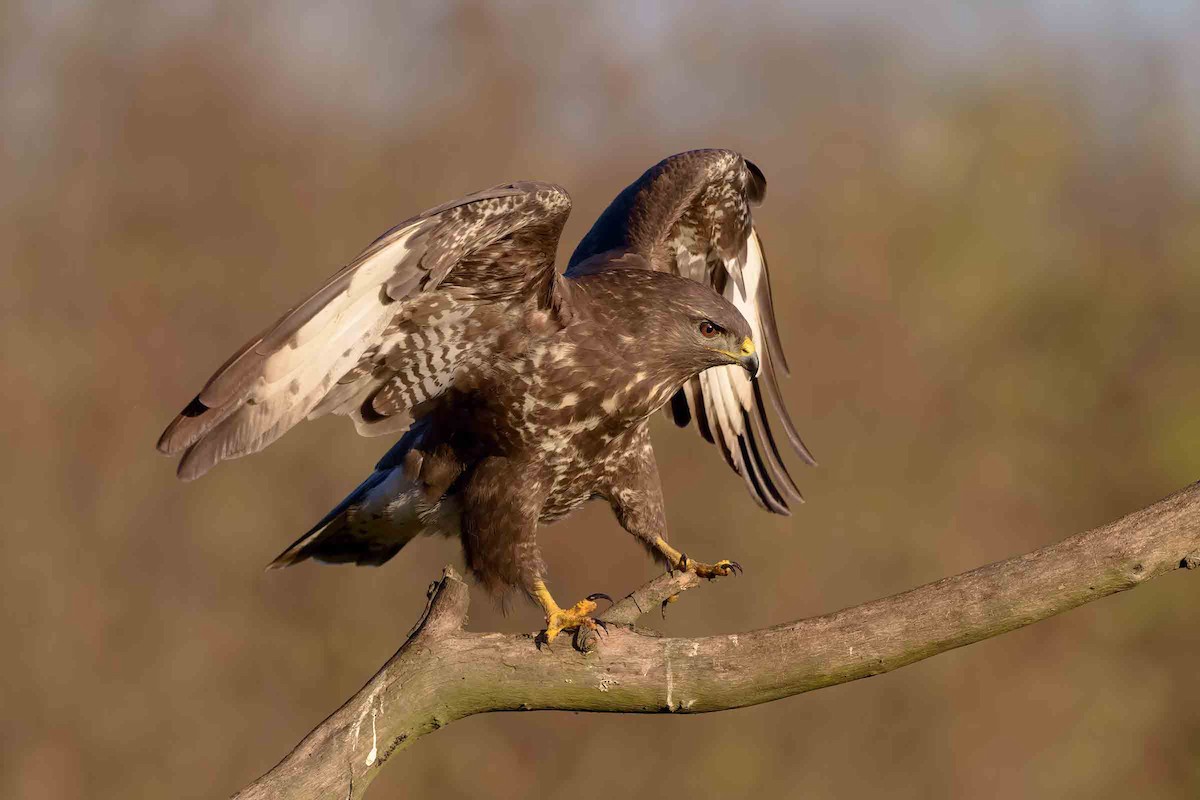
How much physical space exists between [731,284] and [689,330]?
5.04 feet

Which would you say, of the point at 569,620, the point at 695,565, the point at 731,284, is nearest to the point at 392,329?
the point at 569,620

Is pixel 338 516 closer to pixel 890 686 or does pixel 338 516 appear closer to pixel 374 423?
pixel 374 423

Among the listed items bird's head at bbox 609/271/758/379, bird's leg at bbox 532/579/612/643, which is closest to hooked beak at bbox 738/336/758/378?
bird's head at bbox 609/271/758/379

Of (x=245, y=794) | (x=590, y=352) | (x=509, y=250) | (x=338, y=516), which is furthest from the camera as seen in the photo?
(x=338, y=516)

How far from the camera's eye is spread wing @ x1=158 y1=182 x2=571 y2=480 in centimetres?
381

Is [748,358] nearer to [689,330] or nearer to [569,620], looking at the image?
[689,330]

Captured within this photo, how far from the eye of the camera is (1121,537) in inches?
149

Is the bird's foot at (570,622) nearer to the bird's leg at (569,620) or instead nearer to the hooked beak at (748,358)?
the bird's leg at (569,620)

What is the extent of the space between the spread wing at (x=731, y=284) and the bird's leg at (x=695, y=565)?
103 centimetres

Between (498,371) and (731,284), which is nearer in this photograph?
(498,371)

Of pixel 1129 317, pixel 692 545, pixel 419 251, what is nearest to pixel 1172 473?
pixel 1129 317

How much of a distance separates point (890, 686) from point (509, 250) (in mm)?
10248

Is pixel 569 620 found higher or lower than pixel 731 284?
lower

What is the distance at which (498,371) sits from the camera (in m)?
4.93
